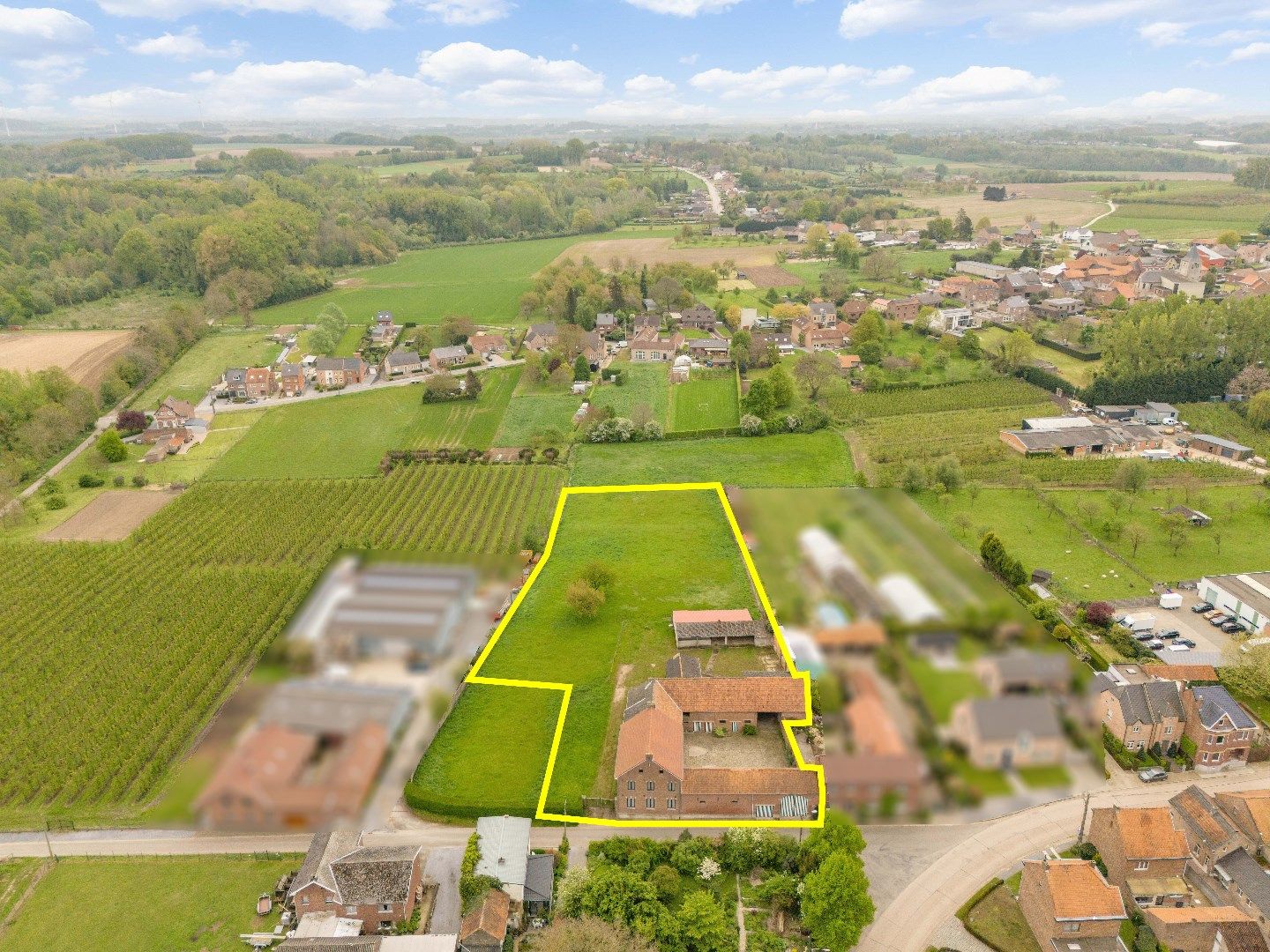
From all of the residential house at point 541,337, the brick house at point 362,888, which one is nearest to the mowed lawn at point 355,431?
the residential house at point 541,337

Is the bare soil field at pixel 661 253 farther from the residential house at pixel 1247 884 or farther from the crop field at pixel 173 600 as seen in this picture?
the residential house at pixel 1247 884

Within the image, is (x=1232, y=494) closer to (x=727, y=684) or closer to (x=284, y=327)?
(x=727, y=684)

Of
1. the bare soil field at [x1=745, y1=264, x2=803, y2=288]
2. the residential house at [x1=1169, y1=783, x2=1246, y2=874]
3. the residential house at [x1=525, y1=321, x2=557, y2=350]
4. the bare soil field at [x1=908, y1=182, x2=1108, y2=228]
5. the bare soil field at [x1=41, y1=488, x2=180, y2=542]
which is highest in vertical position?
the bare soil field at [x1=908, y1=182, x2=1108, y2=228]

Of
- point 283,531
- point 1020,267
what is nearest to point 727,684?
point 283,531

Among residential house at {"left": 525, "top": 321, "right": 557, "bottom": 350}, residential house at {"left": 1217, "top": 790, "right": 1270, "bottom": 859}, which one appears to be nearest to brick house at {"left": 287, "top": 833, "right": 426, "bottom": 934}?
residential house at {"left": 1217, "top": 790, "right": 1270, "bottom": 859}

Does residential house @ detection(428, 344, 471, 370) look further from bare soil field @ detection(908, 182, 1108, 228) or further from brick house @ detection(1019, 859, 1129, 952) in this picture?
bare soil field @ detection(908, 182, 1108, 228)
